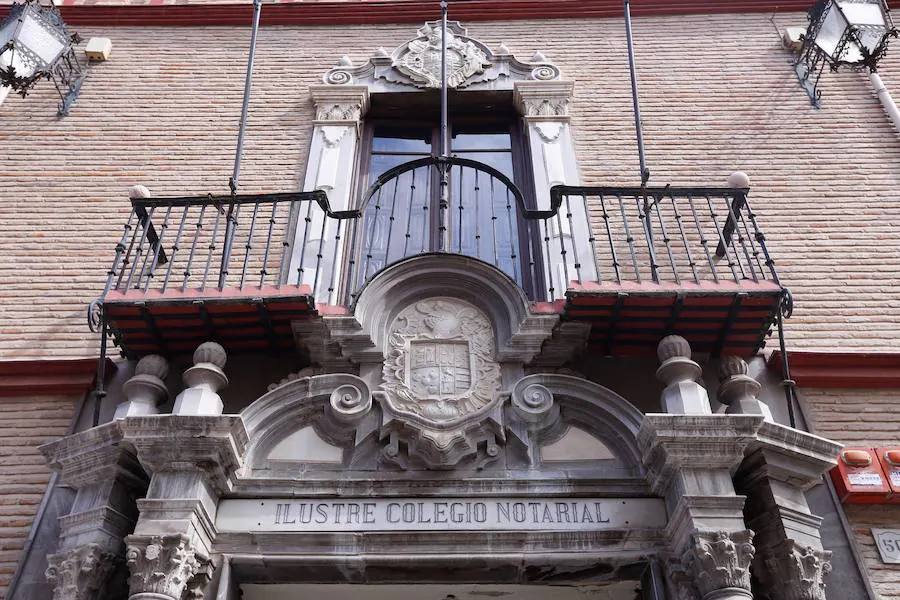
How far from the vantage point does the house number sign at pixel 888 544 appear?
5512 millimetres

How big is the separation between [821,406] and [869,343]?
813 millimetres

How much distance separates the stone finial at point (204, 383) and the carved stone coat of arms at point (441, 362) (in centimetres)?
108

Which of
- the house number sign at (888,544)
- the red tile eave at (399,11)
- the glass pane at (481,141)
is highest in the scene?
the red tile eave at (399,11)

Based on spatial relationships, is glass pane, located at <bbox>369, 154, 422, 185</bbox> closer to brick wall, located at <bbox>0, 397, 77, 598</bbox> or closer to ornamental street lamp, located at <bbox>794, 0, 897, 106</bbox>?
brick wall, located at <bbox>0, 397, 77, 598</bbox>

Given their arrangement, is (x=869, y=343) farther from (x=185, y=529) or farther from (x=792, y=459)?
(x=185, y=529)

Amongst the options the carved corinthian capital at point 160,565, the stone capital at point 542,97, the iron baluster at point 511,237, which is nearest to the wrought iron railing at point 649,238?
the iron baluster at point 511,237

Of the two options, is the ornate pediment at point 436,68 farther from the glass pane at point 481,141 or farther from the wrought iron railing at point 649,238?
the wrought iron railing at point 649,238

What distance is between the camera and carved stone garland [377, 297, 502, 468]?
18.4 ft

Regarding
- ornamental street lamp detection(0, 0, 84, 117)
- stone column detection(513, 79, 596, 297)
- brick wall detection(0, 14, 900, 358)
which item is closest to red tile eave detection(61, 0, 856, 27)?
brick wall detection(0, 14, 900, 358)

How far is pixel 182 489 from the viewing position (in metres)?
5.24

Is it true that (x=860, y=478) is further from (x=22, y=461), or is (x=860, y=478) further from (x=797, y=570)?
(x=22, y=461)

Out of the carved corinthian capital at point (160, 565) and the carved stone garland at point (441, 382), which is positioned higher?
the carved stone garland at point (441, 382)

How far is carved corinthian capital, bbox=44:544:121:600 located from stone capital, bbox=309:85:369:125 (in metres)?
4.87

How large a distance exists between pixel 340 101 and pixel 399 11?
1.89m
